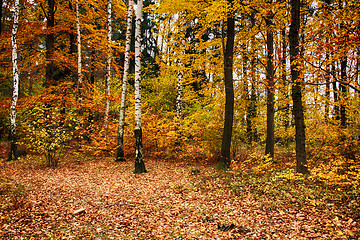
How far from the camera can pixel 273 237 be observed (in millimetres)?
4312

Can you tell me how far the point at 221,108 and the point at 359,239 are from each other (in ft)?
24.8

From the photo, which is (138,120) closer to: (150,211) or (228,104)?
(228,104)

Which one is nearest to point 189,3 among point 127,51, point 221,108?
point 127,51

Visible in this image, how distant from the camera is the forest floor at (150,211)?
462cm

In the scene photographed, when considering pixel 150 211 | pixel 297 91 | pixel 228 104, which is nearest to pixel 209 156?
pixel 228 104

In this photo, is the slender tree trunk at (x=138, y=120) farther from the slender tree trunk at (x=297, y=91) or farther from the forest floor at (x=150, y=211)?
the slender tree trunk at (x=297, y=91)

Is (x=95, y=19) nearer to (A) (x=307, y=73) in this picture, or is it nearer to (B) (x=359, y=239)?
(A) (x=307, y=73)

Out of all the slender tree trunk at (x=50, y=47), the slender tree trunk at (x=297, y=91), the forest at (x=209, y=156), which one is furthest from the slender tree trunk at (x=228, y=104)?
the slender tree trunk at (x=50, y=47)

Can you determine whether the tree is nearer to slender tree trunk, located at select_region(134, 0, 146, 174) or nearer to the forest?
the forest

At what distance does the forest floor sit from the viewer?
4621 millimetres

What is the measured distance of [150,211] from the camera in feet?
19.6

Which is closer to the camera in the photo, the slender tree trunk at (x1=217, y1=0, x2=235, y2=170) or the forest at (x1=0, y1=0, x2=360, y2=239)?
the forest at (x1=0, y1=0, x2=360, y2=239)

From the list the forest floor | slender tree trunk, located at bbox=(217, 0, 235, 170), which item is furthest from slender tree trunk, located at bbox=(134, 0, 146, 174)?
slender tree trunk, located at bbox=(217, 0, 235, 170)

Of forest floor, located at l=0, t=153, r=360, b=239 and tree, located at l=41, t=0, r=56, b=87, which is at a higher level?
tree, located at l=41, t=0, r=56, b=87
